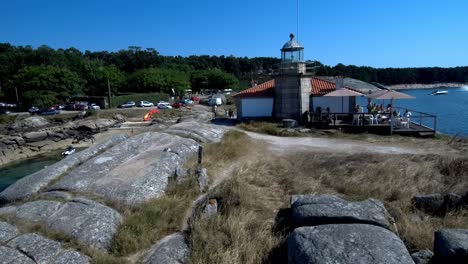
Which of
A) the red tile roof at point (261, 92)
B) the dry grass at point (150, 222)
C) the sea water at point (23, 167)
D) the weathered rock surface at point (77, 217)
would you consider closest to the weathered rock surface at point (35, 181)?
the weathered rock surface at point (77, 217)

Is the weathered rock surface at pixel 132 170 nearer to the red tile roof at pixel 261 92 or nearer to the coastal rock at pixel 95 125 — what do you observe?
the red tile roof at pixel 261 92

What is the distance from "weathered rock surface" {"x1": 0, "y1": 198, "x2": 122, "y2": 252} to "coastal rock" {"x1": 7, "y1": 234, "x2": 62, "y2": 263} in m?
0.49

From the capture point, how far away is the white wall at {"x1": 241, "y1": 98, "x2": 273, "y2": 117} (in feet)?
97.9

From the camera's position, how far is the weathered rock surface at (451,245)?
6594 mm

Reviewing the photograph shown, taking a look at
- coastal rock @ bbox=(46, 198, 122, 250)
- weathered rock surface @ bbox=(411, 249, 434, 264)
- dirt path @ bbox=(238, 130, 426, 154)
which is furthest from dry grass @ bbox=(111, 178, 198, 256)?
dirt path @ bbox=(238, 130, 426, 154)

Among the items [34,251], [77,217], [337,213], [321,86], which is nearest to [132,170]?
[77,217]

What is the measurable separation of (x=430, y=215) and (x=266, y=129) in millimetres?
15385

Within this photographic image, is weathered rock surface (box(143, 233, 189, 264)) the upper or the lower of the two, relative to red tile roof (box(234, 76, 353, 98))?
lower

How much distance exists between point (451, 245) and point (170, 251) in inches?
206

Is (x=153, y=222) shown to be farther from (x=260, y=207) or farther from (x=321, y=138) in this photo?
(x=321, y=138)

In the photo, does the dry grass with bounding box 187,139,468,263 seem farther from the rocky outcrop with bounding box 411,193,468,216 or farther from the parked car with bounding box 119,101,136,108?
the parked car with bounding box 119,101,136,108

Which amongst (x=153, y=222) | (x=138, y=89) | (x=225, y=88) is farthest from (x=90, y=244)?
(x=225, y=88)

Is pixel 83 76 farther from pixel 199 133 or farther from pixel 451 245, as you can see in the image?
pixel 451 245

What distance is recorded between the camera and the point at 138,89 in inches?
3634
